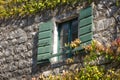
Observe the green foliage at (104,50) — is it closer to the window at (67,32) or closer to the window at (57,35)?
Result: the window at (57,35)

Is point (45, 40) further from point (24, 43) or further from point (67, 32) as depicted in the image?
point (24, 43)

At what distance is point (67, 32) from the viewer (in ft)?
34.2

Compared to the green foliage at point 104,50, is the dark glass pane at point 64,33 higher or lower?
higher

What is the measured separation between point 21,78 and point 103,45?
2.44 metres

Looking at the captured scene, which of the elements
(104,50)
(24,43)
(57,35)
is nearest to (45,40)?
(57,35)

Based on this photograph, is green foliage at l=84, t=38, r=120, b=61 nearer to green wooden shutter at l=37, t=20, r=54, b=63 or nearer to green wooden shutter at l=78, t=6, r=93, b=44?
green wooden shutter at l=78, t=6, r=93, b=44

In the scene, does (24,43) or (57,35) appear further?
(24,43)

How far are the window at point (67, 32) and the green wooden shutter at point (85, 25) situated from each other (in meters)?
0.34

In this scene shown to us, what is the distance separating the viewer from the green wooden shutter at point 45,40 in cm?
1023

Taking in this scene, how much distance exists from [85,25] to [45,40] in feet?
3.79

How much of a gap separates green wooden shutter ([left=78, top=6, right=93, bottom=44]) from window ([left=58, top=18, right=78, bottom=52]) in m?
0.34

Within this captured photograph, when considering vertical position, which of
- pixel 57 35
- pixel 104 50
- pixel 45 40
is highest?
pixel 57 35

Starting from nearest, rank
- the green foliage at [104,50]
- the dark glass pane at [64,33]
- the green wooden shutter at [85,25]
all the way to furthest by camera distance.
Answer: the green foliage at [104,50], the green wooden shutter at [85,25], the dark glass pane at [64,33]

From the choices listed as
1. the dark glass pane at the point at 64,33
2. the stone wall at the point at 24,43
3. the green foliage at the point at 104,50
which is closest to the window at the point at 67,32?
the dark glass pane at the point at 64,33
